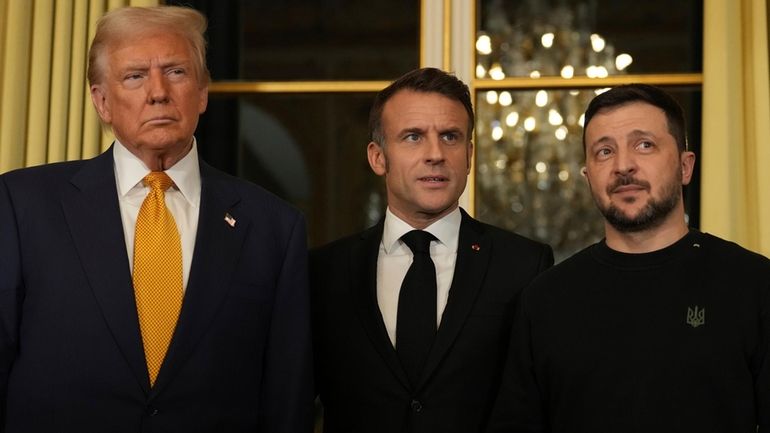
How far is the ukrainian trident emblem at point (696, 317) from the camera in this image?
6.07ft

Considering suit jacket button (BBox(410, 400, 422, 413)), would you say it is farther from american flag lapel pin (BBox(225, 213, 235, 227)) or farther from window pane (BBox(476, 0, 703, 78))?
window pane (BBox(476, 0, 703, 78))

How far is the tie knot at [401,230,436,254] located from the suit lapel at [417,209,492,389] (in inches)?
2.9

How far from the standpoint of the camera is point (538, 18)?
3633mm

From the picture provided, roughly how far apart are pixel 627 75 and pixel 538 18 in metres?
0.41

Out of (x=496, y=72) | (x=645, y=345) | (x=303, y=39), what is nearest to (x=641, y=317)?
(x=645, y=345)

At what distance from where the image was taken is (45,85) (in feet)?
10.8

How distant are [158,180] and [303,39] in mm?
1922

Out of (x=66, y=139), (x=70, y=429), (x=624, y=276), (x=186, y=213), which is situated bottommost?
(x=70, y=429)

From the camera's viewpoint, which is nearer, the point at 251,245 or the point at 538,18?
the point at 251,245

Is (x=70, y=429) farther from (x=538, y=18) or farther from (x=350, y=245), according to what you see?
(x=538, y=18)

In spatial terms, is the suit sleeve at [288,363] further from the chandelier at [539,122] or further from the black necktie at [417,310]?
the chandelier at [539,122]

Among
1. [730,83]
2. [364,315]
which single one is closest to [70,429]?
[364,315]

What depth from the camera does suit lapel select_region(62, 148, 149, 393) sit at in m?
1.78

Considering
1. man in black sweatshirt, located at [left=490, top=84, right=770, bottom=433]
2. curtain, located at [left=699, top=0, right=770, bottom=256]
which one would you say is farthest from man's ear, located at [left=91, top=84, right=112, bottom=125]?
curtain, located at [left=699, top=0, right=770, bottom=256]
